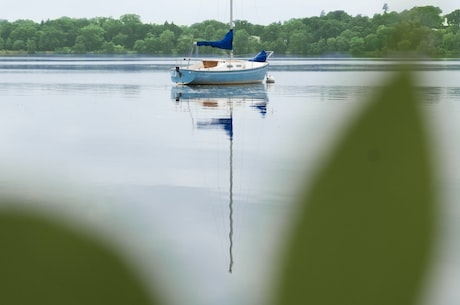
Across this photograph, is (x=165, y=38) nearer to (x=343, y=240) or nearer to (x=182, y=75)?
(x=182, y=75)

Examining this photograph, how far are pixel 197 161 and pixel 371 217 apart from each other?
12212 millimetres

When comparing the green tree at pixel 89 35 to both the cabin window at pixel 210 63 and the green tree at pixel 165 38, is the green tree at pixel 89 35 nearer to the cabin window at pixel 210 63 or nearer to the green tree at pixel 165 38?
the green tree at pixel 165 38

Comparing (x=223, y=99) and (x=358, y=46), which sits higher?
(x=358, y=46)

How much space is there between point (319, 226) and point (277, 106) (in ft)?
68.5

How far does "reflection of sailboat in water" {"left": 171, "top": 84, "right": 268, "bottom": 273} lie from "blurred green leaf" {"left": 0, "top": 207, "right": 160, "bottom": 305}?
14785mm

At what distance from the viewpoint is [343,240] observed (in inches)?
5.4

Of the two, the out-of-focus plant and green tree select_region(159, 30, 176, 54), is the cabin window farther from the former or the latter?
the out-of-focus plant

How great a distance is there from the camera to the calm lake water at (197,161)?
145 mm

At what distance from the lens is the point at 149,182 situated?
880cm

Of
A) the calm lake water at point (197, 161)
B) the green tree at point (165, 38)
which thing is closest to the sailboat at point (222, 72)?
the calm lake water at point (197, 161)

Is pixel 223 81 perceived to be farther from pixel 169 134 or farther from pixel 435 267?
pixel 435 267

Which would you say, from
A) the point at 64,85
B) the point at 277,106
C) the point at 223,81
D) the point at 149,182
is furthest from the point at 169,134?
the point at 64,85

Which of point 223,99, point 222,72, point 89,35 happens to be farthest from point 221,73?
point 89,35

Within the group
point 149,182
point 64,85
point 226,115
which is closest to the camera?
point 149,182
